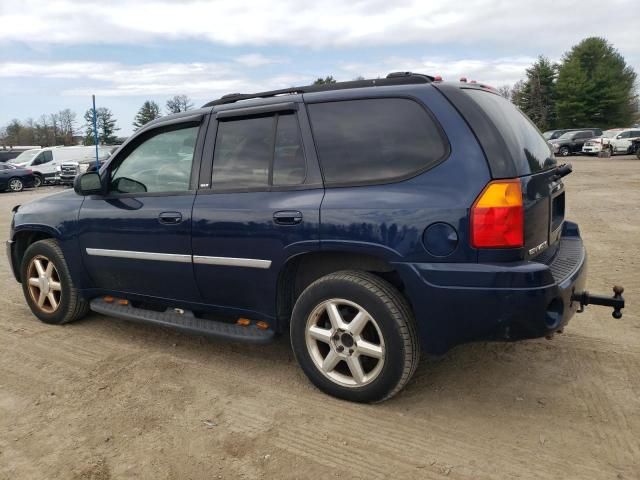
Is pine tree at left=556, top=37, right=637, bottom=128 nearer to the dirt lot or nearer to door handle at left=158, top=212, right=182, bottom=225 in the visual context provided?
the dirt lot

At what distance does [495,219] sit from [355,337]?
40.0 inches

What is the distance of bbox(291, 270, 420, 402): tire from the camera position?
118 inches

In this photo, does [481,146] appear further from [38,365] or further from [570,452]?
[38,365]

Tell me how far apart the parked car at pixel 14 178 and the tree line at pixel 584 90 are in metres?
49.8

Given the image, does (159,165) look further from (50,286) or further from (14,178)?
(14,178)

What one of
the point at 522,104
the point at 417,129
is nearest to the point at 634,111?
the point at 522,104

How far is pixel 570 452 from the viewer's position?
2.72 m

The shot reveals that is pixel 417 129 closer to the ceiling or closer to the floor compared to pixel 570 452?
closer to the ceiling

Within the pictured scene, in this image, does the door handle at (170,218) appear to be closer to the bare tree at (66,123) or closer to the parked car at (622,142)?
the parked car at (622,142)

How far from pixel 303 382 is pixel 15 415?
1712 mm

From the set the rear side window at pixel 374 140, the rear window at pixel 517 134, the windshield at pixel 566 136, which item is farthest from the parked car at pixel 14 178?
the windshield at pixel 566 136

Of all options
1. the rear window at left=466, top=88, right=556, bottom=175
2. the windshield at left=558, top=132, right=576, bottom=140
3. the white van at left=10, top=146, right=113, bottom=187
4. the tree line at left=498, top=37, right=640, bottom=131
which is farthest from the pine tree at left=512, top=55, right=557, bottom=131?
the rear window at left=466, top=88, right=556, bottom=175

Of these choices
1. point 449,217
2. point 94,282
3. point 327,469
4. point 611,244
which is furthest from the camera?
point 611,244

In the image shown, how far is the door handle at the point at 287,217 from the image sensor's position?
127 inches
